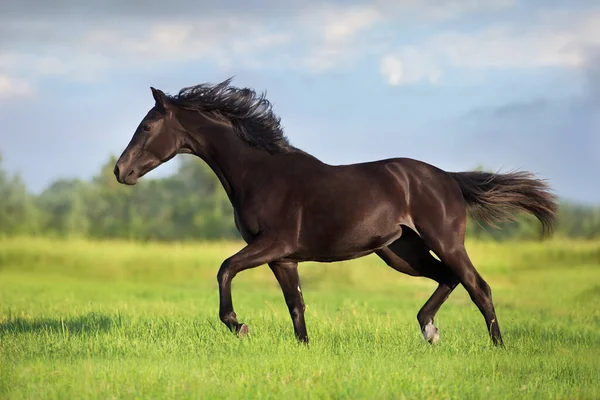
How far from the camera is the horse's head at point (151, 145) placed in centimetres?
870

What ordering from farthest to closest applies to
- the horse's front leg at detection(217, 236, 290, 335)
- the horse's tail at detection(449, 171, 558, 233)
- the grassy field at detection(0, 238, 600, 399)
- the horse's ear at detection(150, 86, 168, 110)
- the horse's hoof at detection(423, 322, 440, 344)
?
the horse's tail at detection(449, 171, 558, 233) < the horse's hoof at detection(423, 322, 440, 344) < the horse's ear at detection(150, 86, 168, 110) < the horse's front leg at detection(217, 236, 290, 335) < the grassy field at detection(0, 238, 600, 399)

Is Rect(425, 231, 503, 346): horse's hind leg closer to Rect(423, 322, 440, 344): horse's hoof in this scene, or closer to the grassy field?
the grassy field

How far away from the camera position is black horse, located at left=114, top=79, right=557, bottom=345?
8.33m

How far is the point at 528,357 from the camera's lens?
325 inches

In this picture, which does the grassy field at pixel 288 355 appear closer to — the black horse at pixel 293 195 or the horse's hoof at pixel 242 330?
the horse's hoof at pixel 242 330

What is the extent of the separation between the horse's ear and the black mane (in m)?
0.12

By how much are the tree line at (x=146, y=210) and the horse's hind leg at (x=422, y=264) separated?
36.8m

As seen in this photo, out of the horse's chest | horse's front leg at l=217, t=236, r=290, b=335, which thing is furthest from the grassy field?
the horse's chest

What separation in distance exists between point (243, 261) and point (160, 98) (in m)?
2.22

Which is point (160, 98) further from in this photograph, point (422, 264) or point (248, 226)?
point (422, 264)

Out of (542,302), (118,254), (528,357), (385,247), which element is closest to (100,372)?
(385,247)

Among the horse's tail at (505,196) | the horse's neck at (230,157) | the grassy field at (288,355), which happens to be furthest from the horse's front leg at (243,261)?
the horse's tail at (505,196)

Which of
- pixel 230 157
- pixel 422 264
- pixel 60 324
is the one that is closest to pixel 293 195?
pixel 230 157

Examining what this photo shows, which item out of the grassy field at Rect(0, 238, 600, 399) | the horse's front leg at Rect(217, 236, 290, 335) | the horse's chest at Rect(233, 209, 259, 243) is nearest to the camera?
the grassy field at Rect(0, 238, 600, 399)
